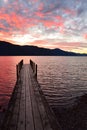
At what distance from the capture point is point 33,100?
436 inches

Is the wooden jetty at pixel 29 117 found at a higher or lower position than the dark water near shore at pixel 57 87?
higher

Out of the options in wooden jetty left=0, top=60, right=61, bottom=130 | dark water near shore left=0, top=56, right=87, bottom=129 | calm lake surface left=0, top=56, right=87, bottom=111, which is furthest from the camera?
calm lake surface left=0, top=56, right=87, bottom=111

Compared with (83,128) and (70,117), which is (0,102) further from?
(83,128)

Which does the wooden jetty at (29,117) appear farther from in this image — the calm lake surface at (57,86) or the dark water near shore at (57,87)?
the calm lake surface at (57,86)

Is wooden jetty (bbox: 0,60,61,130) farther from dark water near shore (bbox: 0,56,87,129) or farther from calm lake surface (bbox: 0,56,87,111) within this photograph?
calm lake surface (bbox: 0,56,87,111)

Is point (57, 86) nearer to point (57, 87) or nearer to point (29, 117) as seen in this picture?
point (57, 87)

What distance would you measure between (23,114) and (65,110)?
26.3 ft

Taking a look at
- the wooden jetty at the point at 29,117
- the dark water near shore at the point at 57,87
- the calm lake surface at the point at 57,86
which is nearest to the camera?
the wooden jetty at the point at 29,117

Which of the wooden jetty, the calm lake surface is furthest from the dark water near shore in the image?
the wooden jetty

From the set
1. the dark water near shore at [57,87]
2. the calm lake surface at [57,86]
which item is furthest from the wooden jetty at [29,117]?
the calm lake surface at [57,86]

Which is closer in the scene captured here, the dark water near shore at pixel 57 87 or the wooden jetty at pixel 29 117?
the wooden jetty at pixel 29 117

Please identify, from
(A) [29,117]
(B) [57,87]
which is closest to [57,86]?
(B) [57,87]

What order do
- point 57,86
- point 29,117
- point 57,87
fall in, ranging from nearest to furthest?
point 29,117, point 57,87, point 57,86

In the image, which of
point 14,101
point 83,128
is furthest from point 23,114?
point 83,128
